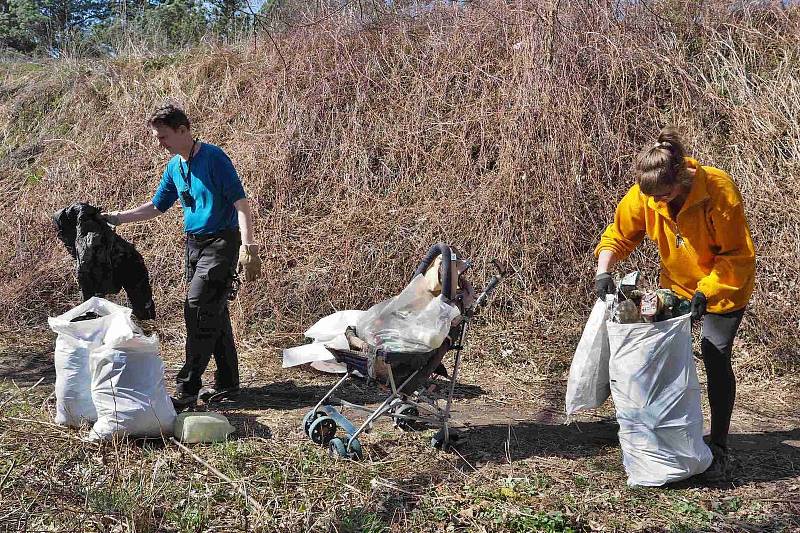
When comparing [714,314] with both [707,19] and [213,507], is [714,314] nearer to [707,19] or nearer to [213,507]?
[213,507]

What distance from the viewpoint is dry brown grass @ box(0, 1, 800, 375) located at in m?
6.77

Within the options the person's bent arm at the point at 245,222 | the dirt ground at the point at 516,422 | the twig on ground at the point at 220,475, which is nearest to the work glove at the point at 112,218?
the person's bent arm at the point at 245,222

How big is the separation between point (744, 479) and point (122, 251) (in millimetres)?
3888

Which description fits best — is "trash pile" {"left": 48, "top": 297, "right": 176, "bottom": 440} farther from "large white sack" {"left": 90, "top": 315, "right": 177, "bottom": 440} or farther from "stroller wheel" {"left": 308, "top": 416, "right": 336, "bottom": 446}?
"stroller wheel" {"left": 308, "top": 416, "right": 336, "bottom": 446}

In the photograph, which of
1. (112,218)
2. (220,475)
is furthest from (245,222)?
(220,475)

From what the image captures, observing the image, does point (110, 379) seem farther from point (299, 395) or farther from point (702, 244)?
point (702, 244)

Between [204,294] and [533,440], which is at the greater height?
[204,294]

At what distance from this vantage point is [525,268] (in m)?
6.75

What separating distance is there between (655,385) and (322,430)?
176cm

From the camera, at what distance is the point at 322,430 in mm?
4023

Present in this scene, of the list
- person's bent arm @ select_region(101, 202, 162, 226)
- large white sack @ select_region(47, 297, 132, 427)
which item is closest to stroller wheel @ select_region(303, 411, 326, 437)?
large white sack @ select_region(47, 297, 132, 427)

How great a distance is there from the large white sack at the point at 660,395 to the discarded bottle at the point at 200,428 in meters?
2.13

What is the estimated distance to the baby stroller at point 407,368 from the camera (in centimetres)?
371

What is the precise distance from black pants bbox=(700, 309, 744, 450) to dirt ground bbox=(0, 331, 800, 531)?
272 millimetres
